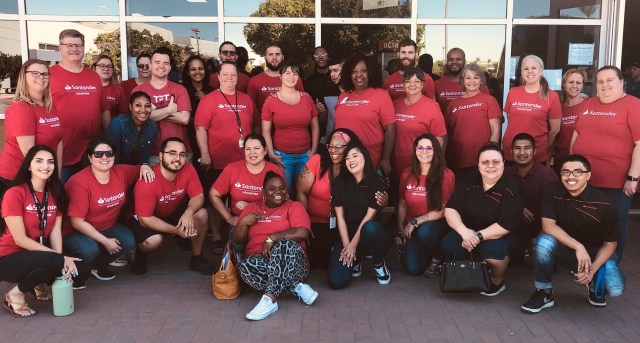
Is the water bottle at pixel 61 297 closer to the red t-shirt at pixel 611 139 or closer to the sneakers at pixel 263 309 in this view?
the sneakers at pixel 263 309

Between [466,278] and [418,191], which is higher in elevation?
[418,191]

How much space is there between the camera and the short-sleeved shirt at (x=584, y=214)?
3973mm

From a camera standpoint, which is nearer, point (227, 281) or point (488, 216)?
point (227, 281)

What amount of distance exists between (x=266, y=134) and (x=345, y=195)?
1.06 metres

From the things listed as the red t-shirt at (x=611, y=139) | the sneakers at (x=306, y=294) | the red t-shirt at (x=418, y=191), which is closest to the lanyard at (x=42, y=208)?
the sneakers at (x=306, y=294)

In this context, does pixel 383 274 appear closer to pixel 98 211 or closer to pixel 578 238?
pixel 578 238

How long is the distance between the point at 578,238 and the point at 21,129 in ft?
13.6

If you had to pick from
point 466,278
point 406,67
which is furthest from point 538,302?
point 406,67

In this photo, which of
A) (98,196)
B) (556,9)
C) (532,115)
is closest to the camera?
(98,196)

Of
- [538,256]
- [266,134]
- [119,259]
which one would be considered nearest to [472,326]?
[538,256]

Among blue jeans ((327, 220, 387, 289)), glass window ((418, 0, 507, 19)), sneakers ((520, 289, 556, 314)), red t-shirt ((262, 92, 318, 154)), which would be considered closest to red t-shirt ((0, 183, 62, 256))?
red t-shirt ((262, 92, 318, 154))

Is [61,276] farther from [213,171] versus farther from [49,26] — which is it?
[49,26]

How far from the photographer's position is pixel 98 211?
4527mm

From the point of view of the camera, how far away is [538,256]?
4102 mm
